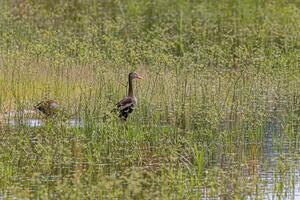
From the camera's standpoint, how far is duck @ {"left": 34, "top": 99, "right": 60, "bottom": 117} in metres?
15.5

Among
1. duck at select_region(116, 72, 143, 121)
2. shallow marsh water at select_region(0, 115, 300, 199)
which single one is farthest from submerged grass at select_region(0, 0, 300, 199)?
duck at select_region(116, 72, 143, 121)

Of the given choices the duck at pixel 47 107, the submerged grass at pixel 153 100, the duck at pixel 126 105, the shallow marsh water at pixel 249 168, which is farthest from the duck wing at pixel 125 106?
the duck at pixel 47 107

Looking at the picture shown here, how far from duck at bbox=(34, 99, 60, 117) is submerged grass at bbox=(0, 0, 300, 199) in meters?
0.21

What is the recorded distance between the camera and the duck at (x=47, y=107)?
50.9ft

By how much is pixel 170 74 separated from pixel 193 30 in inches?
234

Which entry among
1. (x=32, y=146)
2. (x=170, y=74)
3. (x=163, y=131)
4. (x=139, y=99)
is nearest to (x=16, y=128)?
(x=32, y=146)

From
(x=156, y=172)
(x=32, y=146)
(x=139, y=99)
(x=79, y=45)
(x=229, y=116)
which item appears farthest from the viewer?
(x=79, y=45)

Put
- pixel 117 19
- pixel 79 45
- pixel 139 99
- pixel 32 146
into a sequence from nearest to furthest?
1. pixel 32 146
2. pixel 139 99
3. pixel 79 45
4. pixel 117 19

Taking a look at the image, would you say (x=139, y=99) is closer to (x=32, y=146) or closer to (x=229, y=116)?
(x=229, y=116)

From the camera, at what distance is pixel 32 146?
13.6m

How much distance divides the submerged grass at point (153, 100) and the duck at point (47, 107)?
21 centimetres

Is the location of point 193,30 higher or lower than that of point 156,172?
higher

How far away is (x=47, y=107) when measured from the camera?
615 inches

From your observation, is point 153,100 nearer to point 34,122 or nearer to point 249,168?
point 34,122
